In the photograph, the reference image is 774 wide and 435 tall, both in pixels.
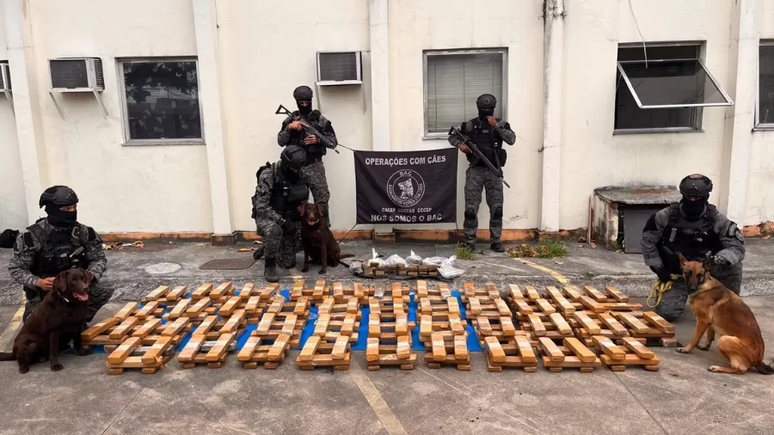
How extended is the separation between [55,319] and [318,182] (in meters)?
3.88

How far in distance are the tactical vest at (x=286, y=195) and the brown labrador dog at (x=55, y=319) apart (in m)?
2.53

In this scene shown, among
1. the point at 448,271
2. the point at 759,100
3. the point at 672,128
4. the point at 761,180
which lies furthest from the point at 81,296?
the point at 759,100

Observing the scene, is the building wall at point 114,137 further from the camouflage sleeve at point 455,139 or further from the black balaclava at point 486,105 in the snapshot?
the black balaclava at point 486,105

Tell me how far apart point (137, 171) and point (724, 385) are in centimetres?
787

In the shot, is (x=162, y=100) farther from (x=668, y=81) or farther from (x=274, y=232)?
(x=668, y=81)

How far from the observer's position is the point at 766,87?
7.95 meters

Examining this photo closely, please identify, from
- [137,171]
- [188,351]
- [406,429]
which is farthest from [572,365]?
[137,171]

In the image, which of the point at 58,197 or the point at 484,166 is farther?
the point at 484,166

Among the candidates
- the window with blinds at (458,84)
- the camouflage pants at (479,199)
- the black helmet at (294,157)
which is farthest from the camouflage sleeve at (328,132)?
the camouflage pants at (479,199)

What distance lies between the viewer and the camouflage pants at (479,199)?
7.38 m

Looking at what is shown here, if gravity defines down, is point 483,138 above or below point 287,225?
above

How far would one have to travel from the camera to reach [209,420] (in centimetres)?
357

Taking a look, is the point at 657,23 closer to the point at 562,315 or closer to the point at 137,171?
the point at 562,315

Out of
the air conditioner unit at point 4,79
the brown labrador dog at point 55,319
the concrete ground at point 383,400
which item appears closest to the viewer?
the concrete ground at point 383,400
